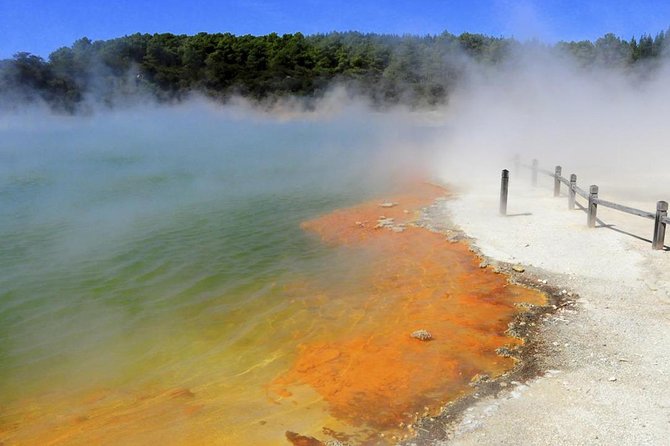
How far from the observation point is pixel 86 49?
41812 millimetres

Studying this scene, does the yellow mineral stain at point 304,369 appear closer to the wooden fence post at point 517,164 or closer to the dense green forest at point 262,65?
the wooden fence post at point 517,164

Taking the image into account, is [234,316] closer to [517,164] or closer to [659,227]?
[659,227]

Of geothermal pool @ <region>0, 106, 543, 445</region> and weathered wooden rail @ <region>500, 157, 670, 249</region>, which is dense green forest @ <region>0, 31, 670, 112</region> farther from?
geothermal pool @ <region>0, 106, 543, 445</region>

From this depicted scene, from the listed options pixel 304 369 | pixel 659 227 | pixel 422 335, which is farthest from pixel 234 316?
pixel 659 227

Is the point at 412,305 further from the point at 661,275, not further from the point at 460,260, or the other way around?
the point at 661,275

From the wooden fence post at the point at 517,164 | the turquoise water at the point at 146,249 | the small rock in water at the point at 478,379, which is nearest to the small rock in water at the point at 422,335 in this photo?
the small rock in water at the point at 478,379

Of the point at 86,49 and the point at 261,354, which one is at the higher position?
the point at 86,49

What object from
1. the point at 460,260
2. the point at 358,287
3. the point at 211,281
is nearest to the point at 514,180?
the point at 460,260

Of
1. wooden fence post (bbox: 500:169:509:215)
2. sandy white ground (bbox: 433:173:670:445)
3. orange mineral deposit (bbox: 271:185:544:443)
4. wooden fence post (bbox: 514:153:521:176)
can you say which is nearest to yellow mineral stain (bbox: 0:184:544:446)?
orange mineral deposit (bbox: 271:185:544:443)

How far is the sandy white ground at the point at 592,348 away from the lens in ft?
12.5

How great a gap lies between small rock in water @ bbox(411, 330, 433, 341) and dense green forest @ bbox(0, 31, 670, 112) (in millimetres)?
31354

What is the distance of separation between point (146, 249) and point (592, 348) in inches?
265

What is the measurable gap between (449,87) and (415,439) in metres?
40.0

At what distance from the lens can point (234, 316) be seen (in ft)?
20.9
